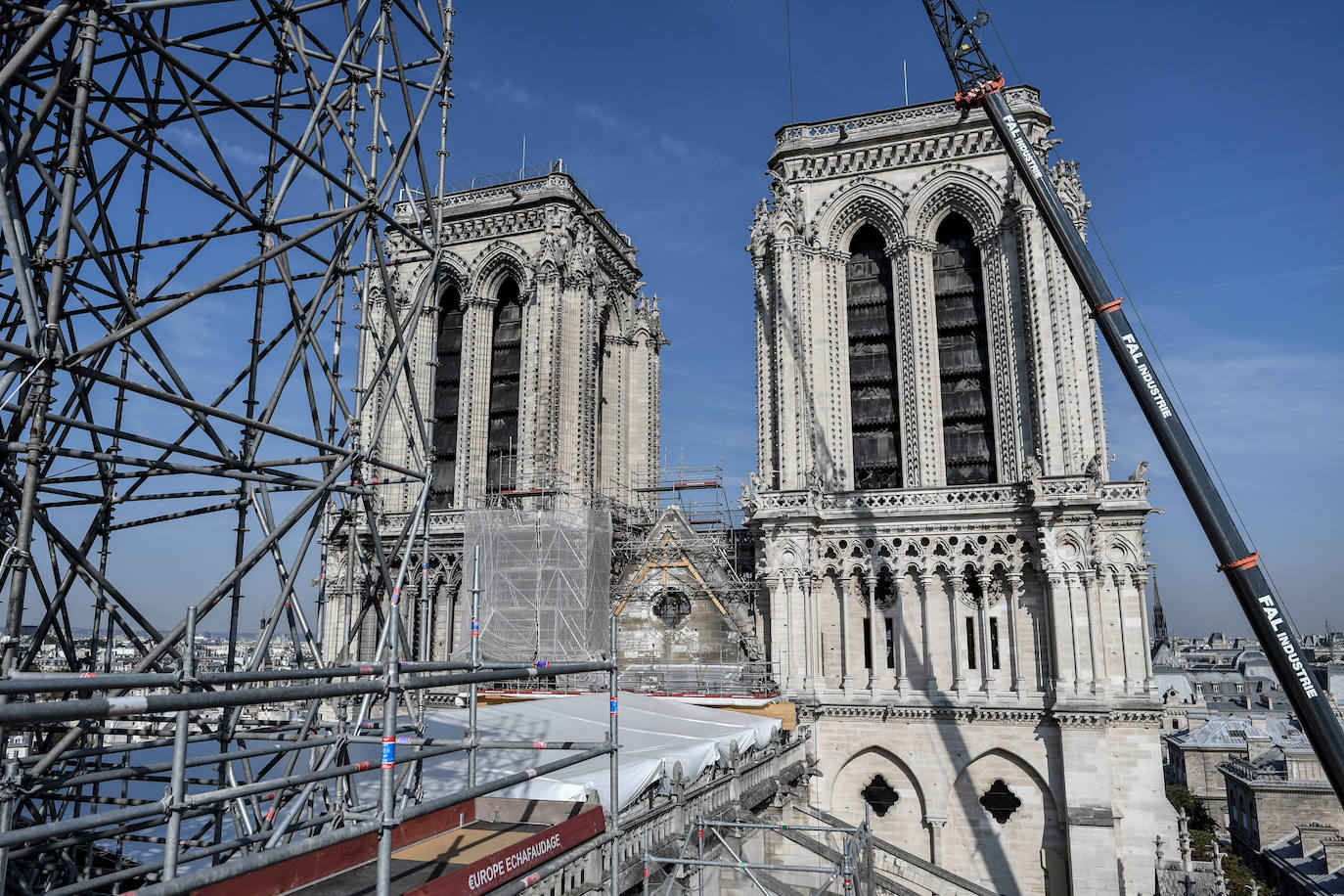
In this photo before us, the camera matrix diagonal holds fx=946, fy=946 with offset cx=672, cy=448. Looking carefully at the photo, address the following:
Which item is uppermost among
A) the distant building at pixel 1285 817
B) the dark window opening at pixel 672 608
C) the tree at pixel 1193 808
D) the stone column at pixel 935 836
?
the dark window opening at pixel 672 608

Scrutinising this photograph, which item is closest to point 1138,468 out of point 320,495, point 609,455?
point 609,455

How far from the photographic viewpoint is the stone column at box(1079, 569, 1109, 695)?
26797 millimetres

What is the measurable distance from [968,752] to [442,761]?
18467 mm

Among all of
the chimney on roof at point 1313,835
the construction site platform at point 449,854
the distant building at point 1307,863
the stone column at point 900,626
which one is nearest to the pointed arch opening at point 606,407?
the stone column at point 900,626

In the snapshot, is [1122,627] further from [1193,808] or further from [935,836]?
[1193,808]

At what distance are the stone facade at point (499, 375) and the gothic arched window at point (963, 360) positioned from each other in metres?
13.0

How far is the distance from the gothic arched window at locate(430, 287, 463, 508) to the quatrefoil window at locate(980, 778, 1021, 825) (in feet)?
71.4

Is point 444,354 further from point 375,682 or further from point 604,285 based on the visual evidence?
point 375,682

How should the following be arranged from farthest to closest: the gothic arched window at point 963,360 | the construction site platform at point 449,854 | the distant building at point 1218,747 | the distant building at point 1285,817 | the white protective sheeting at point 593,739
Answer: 1. the distant building at point 1218,747
2. the distant building at point 1285,817
3. the gothic arched window at point 963,360
4. the white protective sheeting at point 593,739
5. the construction site platform at point 449,854

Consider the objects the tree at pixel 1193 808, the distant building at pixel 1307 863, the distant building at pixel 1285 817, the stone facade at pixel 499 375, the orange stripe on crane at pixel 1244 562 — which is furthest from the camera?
the tree at pixel 1193 808

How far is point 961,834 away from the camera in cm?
2789

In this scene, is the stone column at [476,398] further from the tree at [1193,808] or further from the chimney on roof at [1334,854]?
the tree at [1193,808]

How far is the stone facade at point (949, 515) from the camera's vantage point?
27.1 metres

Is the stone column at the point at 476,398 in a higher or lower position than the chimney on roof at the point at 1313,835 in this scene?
higher
